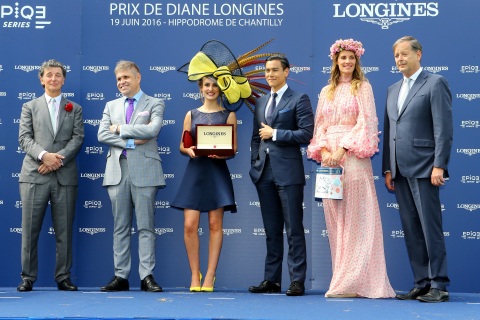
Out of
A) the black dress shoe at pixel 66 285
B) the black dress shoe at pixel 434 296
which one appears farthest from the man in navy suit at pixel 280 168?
the black dress shoe at pixel 66 285

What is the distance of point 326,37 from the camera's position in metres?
7.05

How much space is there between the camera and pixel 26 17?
7250 mm

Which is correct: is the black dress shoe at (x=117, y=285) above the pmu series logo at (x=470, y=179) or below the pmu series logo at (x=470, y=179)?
below

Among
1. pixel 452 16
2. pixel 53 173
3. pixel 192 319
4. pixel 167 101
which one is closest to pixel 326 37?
pixel 452 16

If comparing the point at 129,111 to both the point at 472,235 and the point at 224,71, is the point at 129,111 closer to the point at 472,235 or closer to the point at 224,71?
the point at 224,71

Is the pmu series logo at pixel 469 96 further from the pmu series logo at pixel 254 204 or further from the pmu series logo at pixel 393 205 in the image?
the pmu series logo at pixel 254 204

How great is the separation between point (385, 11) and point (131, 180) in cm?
278

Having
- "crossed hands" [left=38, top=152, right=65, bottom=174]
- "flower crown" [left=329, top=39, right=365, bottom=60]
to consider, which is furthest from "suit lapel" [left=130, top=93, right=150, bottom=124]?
"flower crown" [left=329, top=39, right=365, bottom=60]

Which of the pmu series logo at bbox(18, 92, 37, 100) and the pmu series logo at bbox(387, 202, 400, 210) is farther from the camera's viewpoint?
the pmu series logo at bbox(18, 92, 37, 100)

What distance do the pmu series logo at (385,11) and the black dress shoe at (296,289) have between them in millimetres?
2559

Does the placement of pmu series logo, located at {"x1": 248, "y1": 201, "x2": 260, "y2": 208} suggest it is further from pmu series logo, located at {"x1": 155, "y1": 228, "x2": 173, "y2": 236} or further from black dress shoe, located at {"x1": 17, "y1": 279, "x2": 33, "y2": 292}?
black dress shoe, located at {"x1": 17, "y1": 279, "x2": 33, "y2": 292}

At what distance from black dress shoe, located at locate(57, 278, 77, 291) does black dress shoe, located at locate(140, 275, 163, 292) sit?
1.96ft

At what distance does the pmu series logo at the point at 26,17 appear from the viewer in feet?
23.8

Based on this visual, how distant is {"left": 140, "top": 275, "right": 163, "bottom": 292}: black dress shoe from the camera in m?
6.31
